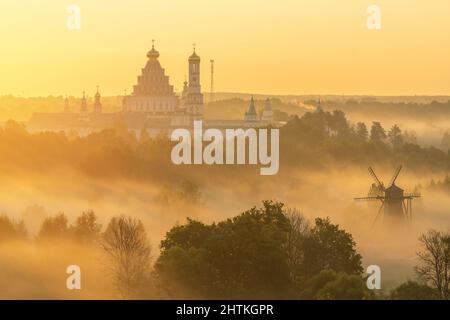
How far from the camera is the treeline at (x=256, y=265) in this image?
50375 millimetres

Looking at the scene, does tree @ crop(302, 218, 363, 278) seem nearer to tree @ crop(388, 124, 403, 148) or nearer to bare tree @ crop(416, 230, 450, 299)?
bare tree @ crop(416, 230, 450, 299)

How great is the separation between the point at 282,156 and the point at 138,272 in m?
91.0

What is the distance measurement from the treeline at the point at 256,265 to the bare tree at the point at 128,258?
48mm

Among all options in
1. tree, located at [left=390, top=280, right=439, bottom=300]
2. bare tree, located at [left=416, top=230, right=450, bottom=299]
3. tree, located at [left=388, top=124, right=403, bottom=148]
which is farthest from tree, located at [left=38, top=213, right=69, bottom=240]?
tree, located at [left=388, top=124, right=403, bottom=148]

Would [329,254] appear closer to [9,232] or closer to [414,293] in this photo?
[414,293]

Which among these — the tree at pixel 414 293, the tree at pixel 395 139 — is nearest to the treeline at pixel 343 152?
the tree at pixel 395 139

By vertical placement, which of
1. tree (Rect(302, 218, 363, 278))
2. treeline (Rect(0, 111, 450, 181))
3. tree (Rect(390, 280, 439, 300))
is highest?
treeline (Rect(0, 111, 450, 181))

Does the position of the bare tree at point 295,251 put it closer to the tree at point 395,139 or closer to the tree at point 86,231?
the tree at point 86,231

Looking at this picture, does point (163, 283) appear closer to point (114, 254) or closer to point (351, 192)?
point (114, 254)

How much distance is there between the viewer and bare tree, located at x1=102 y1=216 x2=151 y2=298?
54.3 metres

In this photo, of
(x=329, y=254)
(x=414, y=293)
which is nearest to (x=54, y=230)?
(x=329, y=254)

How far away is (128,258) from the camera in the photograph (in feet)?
198

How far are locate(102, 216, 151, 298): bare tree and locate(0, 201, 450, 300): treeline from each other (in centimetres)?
5
